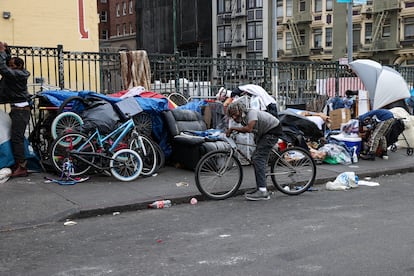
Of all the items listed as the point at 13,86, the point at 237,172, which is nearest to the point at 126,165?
the point at 237,172

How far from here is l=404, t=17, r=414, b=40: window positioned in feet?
139

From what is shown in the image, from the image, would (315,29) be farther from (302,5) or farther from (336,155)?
(336,155)

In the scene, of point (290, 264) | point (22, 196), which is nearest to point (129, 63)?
point (22, 196)

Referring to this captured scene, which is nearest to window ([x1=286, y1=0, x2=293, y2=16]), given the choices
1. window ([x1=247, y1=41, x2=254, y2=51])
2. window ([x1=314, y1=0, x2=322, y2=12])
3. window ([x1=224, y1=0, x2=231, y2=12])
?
window ([x1=314, y1=0, x2=322, y2=12])

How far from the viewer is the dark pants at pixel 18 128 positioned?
8.57 meters

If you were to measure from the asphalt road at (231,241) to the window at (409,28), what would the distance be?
128ft

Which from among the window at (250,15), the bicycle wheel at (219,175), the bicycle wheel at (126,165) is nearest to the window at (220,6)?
the window at (250,15)

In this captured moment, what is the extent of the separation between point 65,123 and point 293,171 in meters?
4.31

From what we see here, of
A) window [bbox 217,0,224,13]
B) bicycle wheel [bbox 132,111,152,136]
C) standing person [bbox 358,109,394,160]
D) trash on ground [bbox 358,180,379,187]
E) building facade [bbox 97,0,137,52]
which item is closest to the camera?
trash on ground [bbox 358,180,379,187]

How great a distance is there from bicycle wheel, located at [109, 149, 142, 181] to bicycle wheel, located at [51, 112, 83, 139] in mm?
968

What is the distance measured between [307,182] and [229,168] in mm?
1536

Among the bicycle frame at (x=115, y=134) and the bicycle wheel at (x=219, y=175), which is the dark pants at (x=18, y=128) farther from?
the bicycle wheel at (x=219, y=175)

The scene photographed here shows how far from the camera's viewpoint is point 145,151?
9125 millimetres

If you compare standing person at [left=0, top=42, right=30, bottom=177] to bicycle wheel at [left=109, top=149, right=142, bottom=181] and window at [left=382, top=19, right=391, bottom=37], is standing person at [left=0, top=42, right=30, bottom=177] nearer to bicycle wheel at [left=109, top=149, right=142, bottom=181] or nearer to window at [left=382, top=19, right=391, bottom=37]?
bicycle wheel at [left=109, top=149, right=142, bottom=181]
